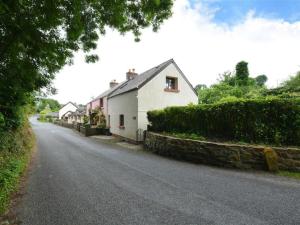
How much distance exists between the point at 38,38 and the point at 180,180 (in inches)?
237

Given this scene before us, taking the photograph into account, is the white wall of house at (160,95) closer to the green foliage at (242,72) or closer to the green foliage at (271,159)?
the green foliage at (271,159)

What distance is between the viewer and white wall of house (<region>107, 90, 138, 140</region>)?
20.0m

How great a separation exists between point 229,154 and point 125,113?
1453 centimetres

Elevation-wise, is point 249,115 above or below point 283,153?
above

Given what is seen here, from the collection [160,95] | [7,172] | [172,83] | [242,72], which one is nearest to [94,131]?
[160,95]

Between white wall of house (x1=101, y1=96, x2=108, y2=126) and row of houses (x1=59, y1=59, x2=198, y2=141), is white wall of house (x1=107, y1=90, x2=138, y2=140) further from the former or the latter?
white wall of house (x1=101, y1=96, x2=108, y2=126)

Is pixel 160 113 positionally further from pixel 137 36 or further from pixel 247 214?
pixel 247 214

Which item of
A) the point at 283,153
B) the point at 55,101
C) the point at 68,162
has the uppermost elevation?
the point at 55,101

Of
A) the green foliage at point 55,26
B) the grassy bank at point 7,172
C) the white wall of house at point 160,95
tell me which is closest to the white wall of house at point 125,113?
the white wall of house at point 160,95

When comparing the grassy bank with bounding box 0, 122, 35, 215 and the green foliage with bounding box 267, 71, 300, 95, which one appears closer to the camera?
the grassy bank with bounding box 0, 122, 35, 215

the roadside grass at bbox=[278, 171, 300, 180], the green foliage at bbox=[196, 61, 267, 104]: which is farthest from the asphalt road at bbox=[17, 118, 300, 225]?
the green foliage at bbox=[196, 61, 267, 104]

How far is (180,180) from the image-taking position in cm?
724

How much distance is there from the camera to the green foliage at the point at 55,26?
17.0 feet

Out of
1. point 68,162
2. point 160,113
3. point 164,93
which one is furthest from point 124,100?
point 68,162
